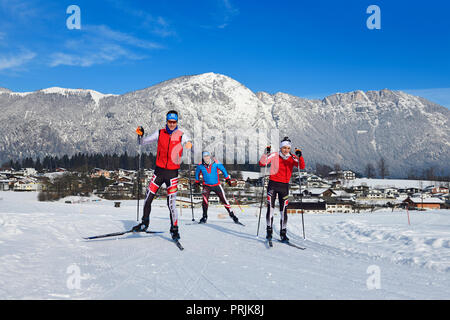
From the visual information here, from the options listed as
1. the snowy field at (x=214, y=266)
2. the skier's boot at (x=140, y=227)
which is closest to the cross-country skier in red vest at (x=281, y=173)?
the snowy field at (x=214, y=266)

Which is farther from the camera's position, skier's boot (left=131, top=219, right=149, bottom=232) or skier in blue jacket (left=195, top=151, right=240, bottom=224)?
skier in blue jacket (left=195, top=151, right=240, bottom=224)

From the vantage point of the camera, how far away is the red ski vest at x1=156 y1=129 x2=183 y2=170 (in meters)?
8.38

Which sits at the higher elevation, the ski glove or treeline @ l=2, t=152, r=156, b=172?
treeline @ l=2, t=152, r=156, b=172

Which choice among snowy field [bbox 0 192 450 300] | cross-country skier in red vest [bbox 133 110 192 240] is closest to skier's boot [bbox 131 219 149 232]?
cross-country skier in red vest [bbox 133 110 192 240]

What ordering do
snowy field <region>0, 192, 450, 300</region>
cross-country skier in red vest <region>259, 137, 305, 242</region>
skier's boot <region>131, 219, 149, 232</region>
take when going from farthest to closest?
1. cross-country skier in red vest <region>259, 137, 305, 242</region>
2. skier's boot <region>131, 219, 149, 232</region>
3. snowy field <region>0, 192, 450, 300</region>

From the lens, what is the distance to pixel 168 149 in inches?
330

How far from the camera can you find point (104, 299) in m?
4.12

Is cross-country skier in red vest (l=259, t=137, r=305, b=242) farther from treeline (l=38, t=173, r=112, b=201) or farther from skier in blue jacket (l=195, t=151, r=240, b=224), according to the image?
treeline (l=38, t=173, r=112, b=201)

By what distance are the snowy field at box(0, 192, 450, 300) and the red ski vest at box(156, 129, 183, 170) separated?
75.1 inches

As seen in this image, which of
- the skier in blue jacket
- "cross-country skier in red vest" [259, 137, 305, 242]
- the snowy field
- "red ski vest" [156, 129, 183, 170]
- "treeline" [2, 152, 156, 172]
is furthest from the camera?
"treeline" [2, 152, 156, 172]

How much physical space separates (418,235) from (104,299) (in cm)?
841

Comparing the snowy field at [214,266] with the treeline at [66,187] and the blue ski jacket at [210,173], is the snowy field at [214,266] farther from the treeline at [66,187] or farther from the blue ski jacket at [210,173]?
the treeline at [66,187]

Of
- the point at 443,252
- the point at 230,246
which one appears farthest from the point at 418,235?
the point at 230,246

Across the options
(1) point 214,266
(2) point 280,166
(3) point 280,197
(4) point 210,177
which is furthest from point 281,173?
(4) point 210,177
